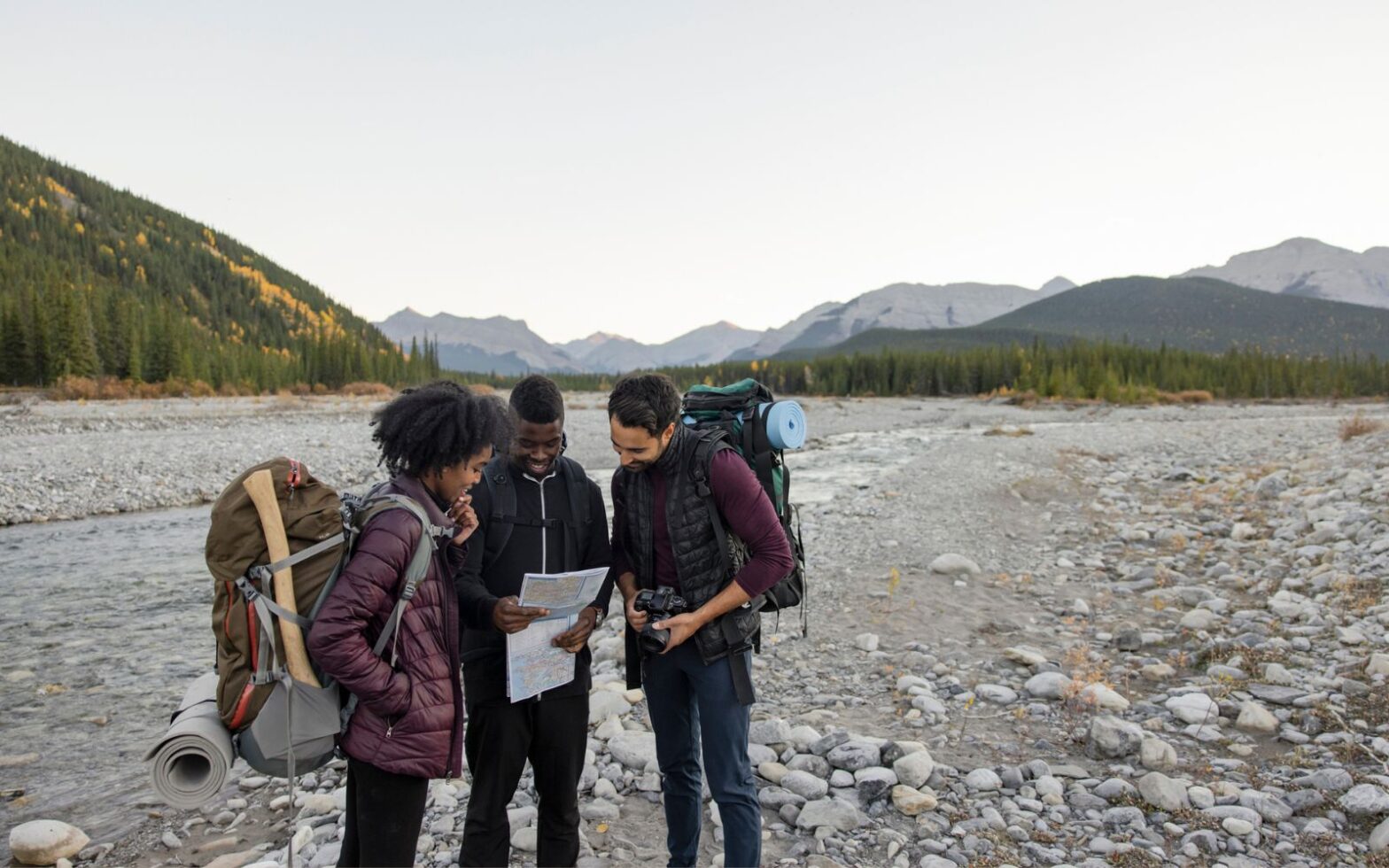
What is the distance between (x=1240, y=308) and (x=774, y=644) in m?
191

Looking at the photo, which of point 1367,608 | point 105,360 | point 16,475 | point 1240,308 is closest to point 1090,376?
point 1367,608

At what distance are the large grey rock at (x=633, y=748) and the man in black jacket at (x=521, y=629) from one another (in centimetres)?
144

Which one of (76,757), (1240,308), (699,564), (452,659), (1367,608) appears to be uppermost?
(1240,308)

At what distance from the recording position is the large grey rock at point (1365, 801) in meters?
3.66

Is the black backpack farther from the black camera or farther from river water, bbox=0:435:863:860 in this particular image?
river water, bbox=0:435:863:860

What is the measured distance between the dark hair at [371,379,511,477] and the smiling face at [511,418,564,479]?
0.25m

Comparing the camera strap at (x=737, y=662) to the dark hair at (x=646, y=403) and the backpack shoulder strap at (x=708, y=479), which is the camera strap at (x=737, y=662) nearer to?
the backpack shoulder strap at (x=708, y=479)

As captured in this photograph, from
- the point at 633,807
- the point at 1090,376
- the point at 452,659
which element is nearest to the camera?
the point at 452,659

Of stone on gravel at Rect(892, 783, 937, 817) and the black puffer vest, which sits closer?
the black puffer vest

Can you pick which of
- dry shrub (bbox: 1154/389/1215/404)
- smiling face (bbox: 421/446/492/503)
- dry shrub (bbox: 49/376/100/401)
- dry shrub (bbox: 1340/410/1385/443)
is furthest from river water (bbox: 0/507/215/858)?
dry shrub (bbox: 1154/389/1215/404)

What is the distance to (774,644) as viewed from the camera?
6.57 m

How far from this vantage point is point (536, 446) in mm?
2875

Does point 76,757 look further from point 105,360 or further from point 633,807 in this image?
point 105,360

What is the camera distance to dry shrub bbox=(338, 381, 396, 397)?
209ft
